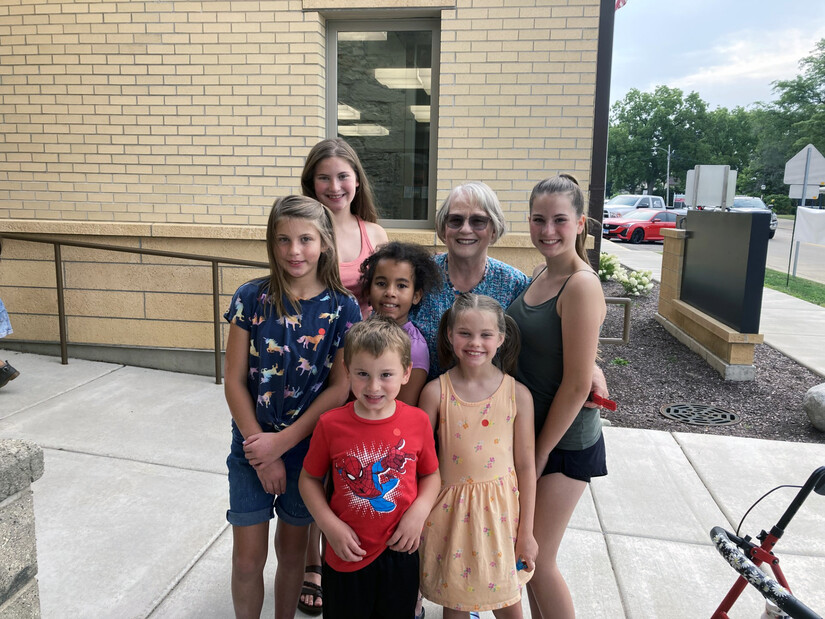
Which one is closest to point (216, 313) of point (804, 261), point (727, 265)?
point (727, 265)

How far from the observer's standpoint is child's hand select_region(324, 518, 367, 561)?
1.70m

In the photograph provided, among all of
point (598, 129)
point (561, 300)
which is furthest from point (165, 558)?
point (598, 129)

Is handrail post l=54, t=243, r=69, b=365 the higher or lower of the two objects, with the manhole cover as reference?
higher

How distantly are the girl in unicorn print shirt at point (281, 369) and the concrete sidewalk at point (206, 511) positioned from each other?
0.73 meters

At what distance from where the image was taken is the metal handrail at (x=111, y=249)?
16.5ft

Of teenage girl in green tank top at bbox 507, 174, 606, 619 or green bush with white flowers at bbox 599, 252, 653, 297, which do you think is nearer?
teenage girl in green tank top at bbox 507, 174, 606, 619

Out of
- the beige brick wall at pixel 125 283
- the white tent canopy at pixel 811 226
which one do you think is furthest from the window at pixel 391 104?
the white tent canopy at pixel 811 226

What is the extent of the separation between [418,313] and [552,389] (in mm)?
507

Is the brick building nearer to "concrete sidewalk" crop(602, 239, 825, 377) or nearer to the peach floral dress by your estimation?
the peach floral dress

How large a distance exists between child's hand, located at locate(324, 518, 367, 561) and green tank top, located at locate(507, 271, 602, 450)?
681mm

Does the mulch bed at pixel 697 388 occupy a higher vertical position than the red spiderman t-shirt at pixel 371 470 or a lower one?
lower

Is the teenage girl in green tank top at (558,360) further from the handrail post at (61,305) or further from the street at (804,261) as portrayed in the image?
the street at (804,261)

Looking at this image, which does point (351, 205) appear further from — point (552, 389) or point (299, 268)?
point (552, 389)

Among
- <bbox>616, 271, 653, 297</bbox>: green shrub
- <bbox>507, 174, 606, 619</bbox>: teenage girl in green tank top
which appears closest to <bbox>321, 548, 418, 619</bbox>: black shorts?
<bbox>507, 174, 606, 619</bbox>: teenage girl in green tank top
